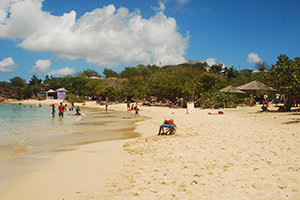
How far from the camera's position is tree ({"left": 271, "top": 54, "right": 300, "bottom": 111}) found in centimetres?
1719

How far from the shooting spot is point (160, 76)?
128 feet

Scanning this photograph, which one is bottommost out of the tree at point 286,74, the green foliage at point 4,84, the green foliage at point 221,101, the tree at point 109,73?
the green foliage at point 221,101

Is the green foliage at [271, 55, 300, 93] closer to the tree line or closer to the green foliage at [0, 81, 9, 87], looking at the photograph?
the tree line

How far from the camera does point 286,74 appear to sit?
17.8 meters

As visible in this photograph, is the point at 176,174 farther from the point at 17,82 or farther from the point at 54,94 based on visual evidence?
the point at 17,82

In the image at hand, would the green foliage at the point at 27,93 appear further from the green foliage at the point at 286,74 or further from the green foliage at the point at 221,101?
the green foliage at the point at 286,74

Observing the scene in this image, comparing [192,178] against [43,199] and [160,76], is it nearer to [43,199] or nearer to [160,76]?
[43,199]

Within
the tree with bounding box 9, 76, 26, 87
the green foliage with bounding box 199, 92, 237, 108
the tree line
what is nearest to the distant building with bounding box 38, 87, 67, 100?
the tree line

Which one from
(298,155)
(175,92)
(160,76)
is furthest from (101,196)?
(160,76)

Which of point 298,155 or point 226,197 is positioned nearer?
point 226,197

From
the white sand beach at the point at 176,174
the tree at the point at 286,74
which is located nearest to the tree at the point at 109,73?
the tree at the point at 286,74

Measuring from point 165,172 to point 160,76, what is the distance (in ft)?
112

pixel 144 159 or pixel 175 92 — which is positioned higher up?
pixel 175 92

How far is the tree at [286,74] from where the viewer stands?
17188mm
